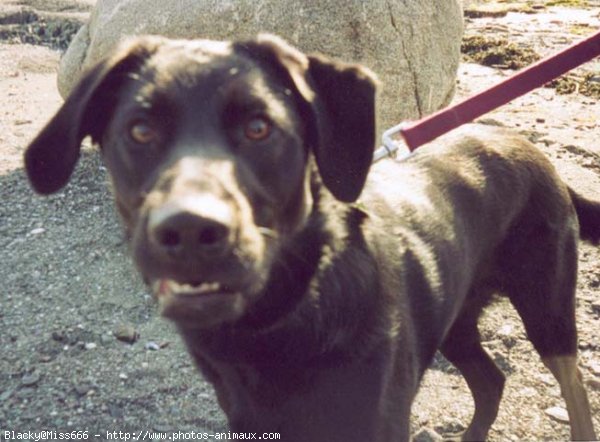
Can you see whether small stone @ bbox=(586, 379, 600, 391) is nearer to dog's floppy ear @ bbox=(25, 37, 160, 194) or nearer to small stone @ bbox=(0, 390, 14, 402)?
dog's floppy ear @ bbox=(25, 37, 160, 194)

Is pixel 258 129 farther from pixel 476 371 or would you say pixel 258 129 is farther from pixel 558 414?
pixel 558 414

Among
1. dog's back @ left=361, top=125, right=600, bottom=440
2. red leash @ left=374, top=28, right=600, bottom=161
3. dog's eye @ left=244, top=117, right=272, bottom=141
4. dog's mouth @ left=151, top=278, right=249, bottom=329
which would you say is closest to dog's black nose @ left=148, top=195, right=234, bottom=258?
dog's mouth @ left=151, top=278, right=249, bottom=329

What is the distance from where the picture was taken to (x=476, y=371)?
334 cm

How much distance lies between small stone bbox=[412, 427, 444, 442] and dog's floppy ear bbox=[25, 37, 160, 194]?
1.79 meters

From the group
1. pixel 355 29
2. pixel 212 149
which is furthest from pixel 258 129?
pixel 355 29

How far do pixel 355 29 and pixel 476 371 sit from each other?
2443mm

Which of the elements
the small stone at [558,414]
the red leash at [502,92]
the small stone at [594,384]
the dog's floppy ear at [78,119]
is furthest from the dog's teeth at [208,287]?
the small stone at [594,384]

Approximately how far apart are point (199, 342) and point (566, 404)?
66.4 inches

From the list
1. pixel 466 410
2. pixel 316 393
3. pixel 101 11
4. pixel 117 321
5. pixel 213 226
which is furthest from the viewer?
pixel 101 11

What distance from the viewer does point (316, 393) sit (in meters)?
2.28

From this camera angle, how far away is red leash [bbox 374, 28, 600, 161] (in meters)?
2.72

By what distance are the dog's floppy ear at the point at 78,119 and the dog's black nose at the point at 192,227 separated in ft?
1.99

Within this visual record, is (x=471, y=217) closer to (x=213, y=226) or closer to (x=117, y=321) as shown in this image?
(x=213, y=226)

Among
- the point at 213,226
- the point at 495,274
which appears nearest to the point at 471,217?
the point at 495,274
